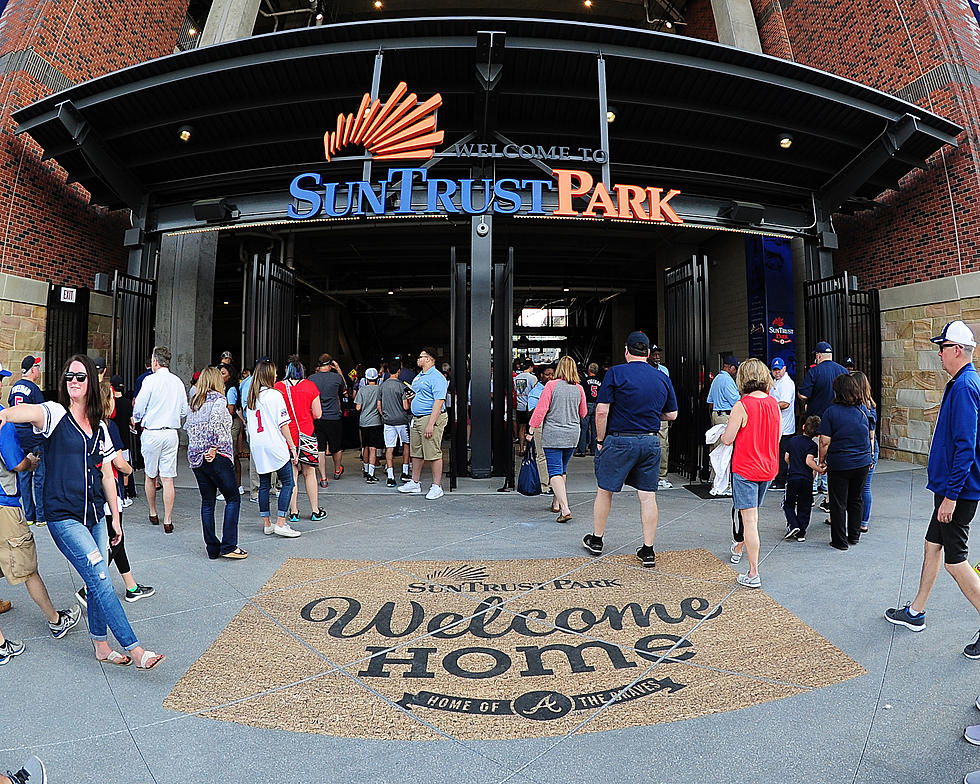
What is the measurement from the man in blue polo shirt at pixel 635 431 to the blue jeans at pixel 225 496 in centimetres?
322

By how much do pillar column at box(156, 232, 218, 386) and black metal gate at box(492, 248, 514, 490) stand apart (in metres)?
7.01

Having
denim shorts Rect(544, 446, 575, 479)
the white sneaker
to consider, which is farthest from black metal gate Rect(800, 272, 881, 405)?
the white sneaker

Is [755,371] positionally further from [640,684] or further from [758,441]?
[640,684]

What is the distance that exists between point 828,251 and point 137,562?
12.7m

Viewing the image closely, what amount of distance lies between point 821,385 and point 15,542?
7823 millimetres

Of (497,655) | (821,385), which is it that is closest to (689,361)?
(821,385)

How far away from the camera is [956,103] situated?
1027cm

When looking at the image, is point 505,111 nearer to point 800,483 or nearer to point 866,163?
point 866,163

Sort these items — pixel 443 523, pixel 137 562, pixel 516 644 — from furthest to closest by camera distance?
pixel 443 523, pixel 137 562, pixel 516 644

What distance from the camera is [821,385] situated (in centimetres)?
694

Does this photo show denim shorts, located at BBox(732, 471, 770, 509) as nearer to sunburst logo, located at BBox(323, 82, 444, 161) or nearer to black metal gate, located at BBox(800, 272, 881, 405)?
sunburst logo, located at BBox(323, 82, 444, 161)

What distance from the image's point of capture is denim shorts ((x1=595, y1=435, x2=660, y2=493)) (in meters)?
4.87

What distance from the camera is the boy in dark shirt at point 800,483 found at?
5684 millimetres

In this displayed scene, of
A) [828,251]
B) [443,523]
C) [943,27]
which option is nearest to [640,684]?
[443,523]
